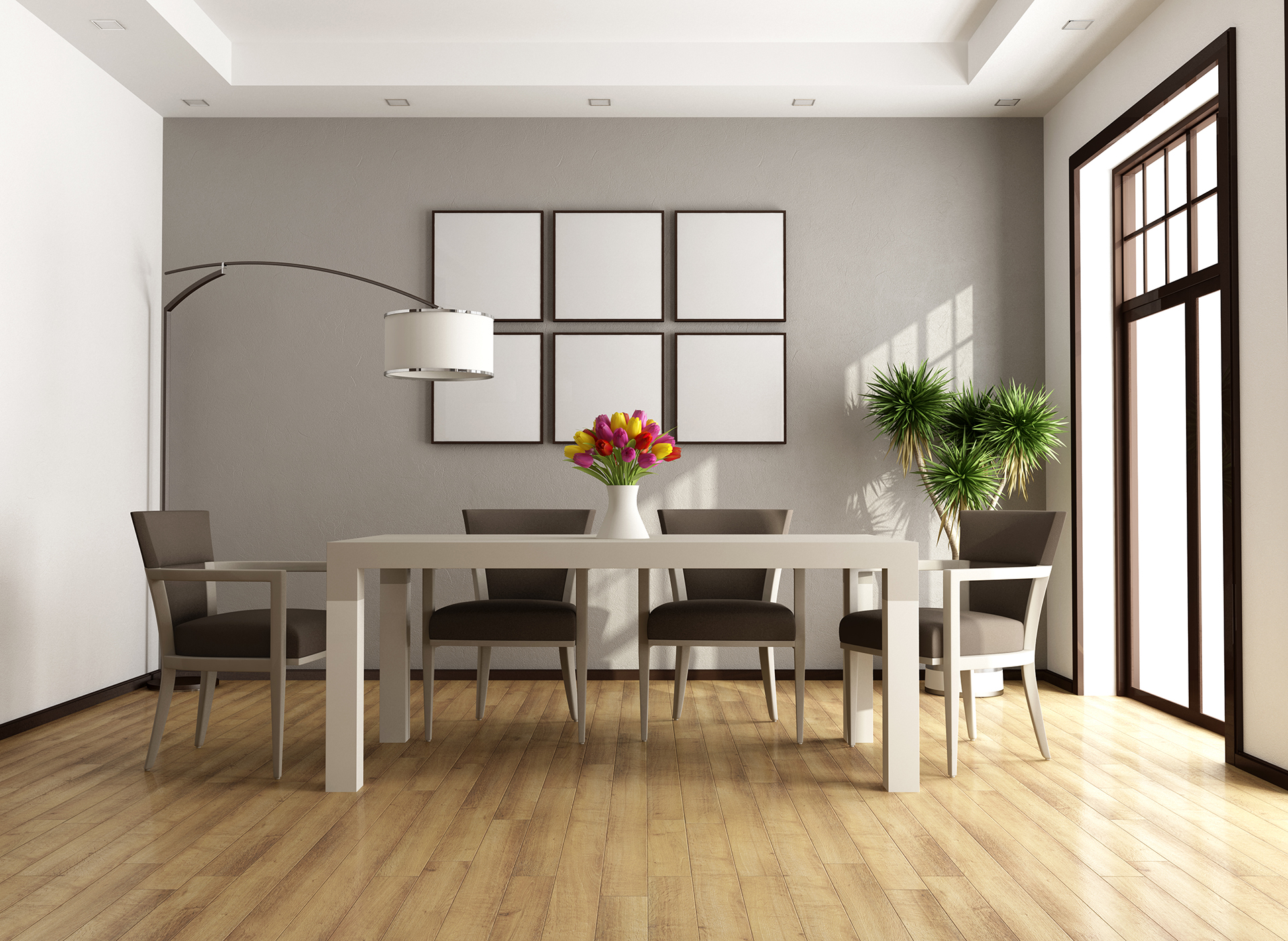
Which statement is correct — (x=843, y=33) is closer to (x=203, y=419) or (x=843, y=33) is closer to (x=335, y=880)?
(x=203, y=419)

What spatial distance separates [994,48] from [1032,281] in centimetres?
132

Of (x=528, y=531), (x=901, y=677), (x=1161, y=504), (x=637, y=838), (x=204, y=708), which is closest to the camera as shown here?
(x=637, y=838)

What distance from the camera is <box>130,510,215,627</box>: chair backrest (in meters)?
3.36

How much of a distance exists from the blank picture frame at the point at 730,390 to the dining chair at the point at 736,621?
3.62ft

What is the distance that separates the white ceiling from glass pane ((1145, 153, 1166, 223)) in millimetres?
609

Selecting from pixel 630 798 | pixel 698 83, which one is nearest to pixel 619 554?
pixel 630 798

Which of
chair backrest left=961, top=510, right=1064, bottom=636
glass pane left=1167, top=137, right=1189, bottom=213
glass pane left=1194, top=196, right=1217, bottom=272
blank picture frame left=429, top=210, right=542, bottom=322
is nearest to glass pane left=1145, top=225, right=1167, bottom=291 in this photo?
glass pane left=1167, top=137, right=1189, bottom=213

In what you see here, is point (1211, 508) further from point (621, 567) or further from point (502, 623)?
point (502, 623)

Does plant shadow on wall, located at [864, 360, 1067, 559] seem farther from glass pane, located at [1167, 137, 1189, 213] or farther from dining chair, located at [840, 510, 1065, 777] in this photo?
glass pane, located at [1167, 137, 1189, 213]

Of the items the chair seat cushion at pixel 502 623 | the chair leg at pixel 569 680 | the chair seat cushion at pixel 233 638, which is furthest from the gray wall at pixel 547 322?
the chair seat cushion at pixel 233 638

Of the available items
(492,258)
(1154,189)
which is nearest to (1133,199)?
(1154,189)

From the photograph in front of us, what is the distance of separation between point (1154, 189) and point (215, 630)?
14.8 feet

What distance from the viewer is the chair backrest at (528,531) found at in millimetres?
4250

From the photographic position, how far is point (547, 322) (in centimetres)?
530
